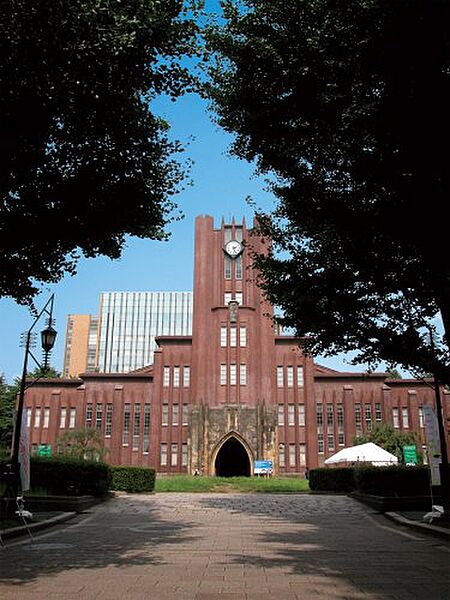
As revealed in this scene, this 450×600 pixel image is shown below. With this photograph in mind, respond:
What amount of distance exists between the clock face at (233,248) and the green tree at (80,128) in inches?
1674

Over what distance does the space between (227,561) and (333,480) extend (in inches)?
839

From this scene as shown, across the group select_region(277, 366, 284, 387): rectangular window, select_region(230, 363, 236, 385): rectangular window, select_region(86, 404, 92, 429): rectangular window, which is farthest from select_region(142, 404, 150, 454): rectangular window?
select_region(277, 366, 284, 387): rectangular window

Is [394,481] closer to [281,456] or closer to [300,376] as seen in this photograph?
[281,456]

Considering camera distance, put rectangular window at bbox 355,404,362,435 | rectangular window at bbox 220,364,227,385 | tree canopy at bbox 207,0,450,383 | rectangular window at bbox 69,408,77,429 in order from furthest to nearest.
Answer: rectangular window at bbox 69,408,77,429
rectangular window at bbox 355,404,362,435
rectangular window at bbox 220,364,227,385
tree canopy at bbox 207,0,450,383

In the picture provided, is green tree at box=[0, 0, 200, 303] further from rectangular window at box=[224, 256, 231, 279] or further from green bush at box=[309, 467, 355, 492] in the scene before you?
rectangular window at box=[224, 256, 231, 279]

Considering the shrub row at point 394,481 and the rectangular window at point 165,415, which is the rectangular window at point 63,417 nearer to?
the rectangular window at point 165,415

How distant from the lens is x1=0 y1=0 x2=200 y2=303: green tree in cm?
904

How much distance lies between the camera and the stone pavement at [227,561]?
242 inches

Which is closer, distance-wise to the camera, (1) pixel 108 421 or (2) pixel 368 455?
(2) pixel 368 455

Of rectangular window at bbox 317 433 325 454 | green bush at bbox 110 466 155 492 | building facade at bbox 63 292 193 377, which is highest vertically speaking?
building facade at bbox 63 292 193 377

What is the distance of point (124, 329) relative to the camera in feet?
405

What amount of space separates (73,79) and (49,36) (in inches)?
31.9

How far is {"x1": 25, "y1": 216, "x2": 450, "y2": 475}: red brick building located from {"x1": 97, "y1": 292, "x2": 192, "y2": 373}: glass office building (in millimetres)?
64522

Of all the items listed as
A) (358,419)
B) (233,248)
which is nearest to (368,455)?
(358,419)
